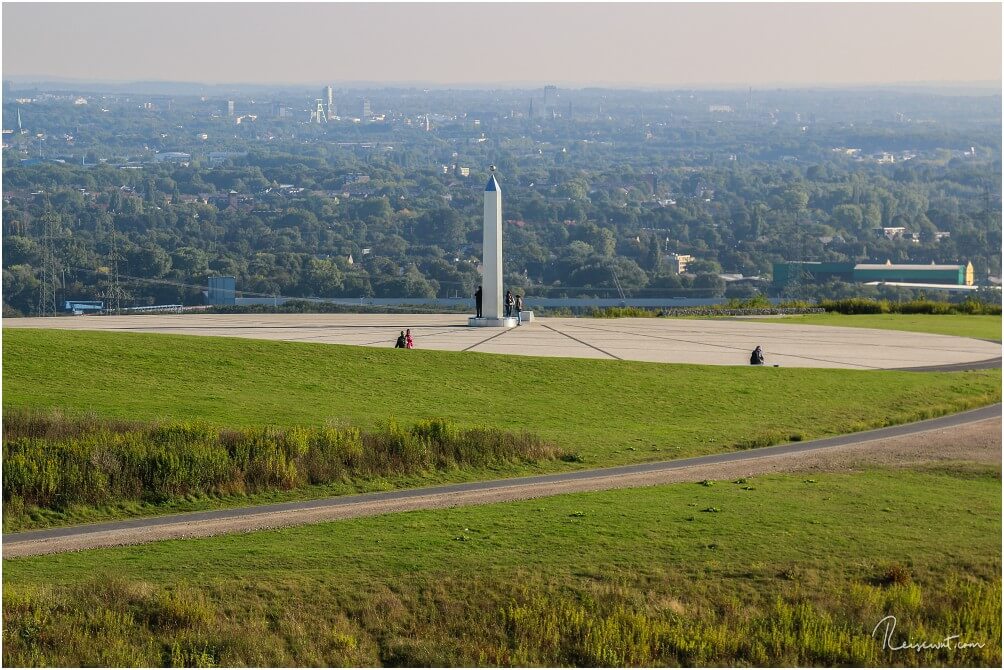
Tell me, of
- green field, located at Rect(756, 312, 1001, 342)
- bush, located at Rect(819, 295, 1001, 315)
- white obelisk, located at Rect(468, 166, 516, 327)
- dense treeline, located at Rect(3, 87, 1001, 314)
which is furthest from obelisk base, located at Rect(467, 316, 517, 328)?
dense treeline, located at Rect(3, 87, 1001, 314)

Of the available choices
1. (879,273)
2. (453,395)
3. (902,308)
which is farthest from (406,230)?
(453,395)

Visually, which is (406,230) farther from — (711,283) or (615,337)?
(615,337)

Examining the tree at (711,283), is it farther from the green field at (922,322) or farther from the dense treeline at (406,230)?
the green field at (922,322)

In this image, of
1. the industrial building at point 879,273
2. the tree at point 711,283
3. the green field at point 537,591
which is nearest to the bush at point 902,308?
the green field at point 537,591

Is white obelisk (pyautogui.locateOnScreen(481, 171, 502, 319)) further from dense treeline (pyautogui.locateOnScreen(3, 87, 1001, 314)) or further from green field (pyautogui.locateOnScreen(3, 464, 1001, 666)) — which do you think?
dense treeline (pyautogui.locateOnScreen(3, 87, 1001, 314))

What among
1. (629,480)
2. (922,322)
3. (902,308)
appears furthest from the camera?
(902,308)

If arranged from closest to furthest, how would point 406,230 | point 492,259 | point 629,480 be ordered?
point 629,480 < point 492,259 < point 406,230

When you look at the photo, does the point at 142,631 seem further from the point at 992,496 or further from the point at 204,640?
the point at 992,496

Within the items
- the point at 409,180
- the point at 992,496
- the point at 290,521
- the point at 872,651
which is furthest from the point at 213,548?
the point at 409,180
